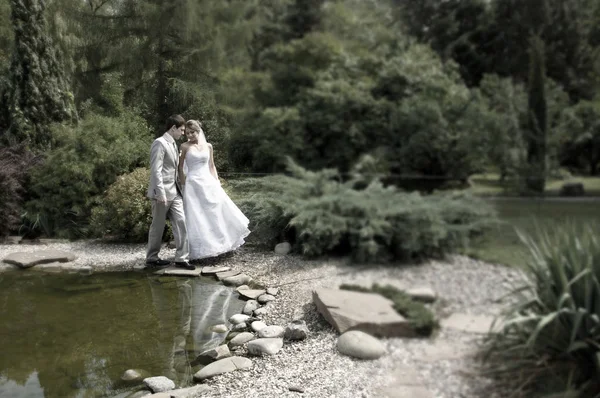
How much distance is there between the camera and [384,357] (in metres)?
1.92

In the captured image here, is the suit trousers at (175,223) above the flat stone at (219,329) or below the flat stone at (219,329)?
above

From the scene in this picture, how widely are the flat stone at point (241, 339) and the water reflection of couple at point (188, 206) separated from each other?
181 centimetres

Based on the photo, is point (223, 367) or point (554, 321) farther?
point (223, 367)

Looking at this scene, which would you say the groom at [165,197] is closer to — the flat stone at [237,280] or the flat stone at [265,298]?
the flat stone at [237,280]

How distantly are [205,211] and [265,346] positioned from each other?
2.89m

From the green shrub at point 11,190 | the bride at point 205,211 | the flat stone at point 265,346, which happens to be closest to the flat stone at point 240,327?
the flat stone at point 265,346

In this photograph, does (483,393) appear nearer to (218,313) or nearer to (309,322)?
(309,322)

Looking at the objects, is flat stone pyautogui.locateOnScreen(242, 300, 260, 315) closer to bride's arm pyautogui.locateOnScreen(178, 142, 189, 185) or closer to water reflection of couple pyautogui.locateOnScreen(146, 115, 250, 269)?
water reflection of couple pyautogui.locateOnScreen(146, 115, 250, 269)

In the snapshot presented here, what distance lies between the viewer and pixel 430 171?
5.05 ft

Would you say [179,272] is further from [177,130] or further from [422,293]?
[422,293]

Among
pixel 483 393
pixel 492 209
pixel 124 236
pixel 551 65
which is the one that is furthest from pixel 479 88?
pixel 124 236

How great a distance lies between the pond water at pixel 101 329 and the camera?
12.5 ft

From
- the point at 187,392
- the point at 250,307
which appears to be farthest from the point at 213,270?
the point at 187,392

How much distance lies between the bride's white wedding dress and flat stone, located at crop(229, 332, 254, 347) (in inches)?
75.6
